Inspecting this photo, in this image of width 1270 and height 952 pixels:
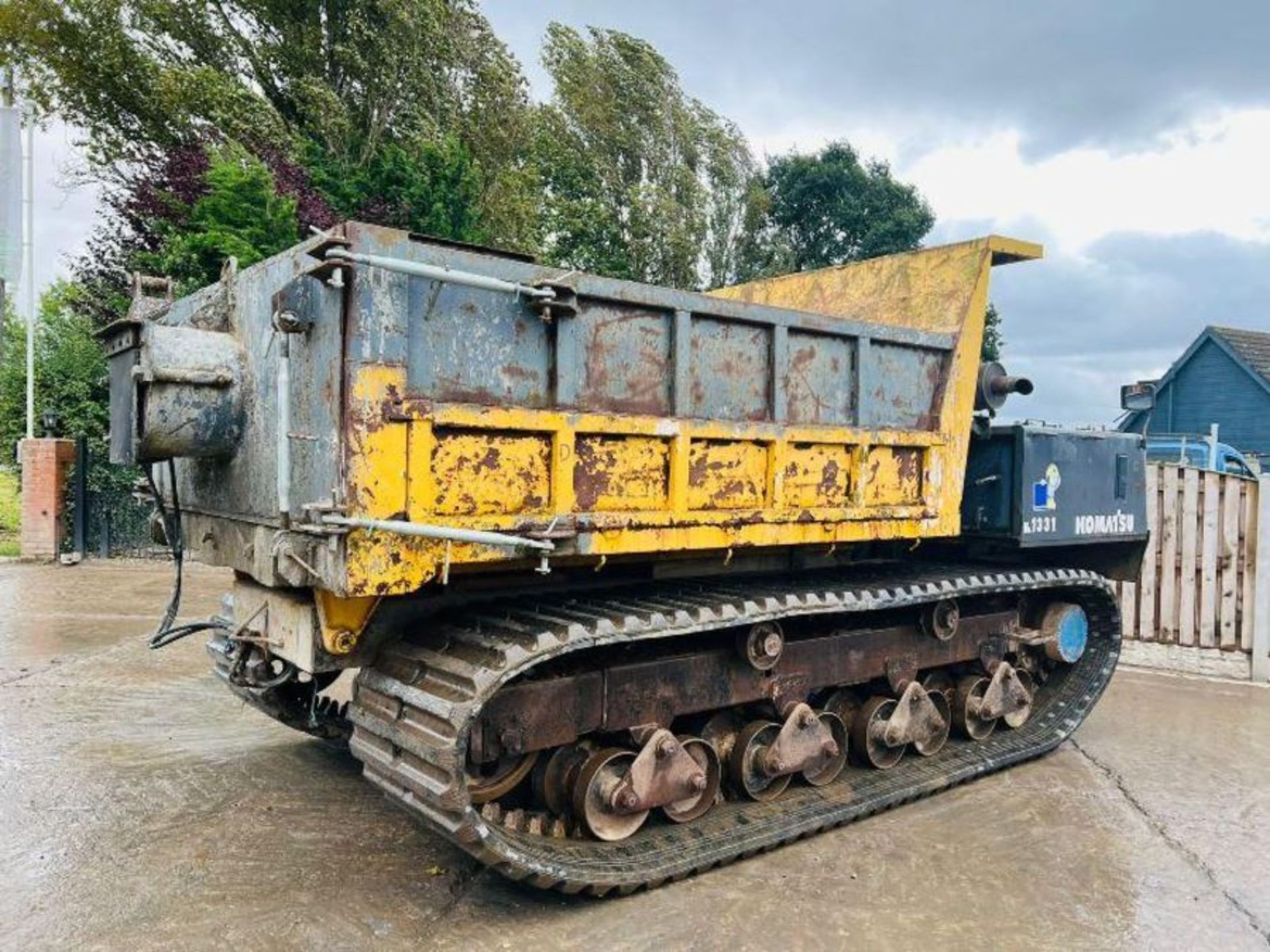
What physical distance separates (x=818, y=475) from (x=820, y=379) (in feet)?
1.52

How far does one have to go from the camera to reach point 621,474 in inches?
143

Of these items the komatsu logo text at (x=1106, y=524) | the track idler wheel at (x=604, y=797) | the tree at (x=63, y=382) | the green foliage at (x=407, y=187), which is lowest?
the track idler wheel at (x=604, y=797)

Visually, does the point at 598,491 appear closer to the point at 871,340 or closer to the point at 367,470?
the point at 367,470

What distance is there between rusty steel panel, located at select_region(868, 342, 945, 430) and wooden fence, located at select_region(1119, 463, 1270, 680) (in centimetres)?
451

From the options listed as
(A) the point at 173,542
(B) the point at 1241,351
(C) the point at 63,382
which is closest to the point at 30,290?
(C) the point at 63,382

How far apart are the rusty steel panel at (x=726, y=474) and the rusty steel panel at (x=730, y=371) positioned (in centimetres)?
15

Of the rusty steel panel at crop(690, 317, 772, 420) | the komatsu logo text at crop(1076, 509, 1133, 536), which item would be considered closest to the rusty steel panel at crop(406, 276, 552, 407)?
the rusty steel panel at crop(690, 317, 772, 420)

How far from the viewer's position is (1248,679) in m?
8.30

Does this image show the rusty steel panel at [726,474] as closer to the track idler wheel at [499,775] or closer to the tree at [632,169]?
the track idler wheel at [499,775]

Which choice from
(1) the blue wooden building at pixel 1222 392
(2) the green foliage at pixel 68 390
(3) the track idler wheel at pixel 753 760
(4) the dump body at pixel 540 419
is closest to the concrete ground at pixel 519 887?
(3) the track idler wheel at pixel 753 760

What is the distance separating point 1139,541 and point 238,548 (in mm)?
5726

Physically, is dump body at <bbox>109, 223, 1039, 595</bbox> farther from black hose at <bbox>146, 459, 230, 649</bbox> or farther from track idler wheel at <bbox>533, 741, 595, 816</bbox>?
track idler wheel at <bbox>533, 741, 595, 816</bbox>

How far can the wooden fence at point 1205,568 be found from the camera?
27.0 ft

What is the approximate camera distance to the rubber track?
3240mm
